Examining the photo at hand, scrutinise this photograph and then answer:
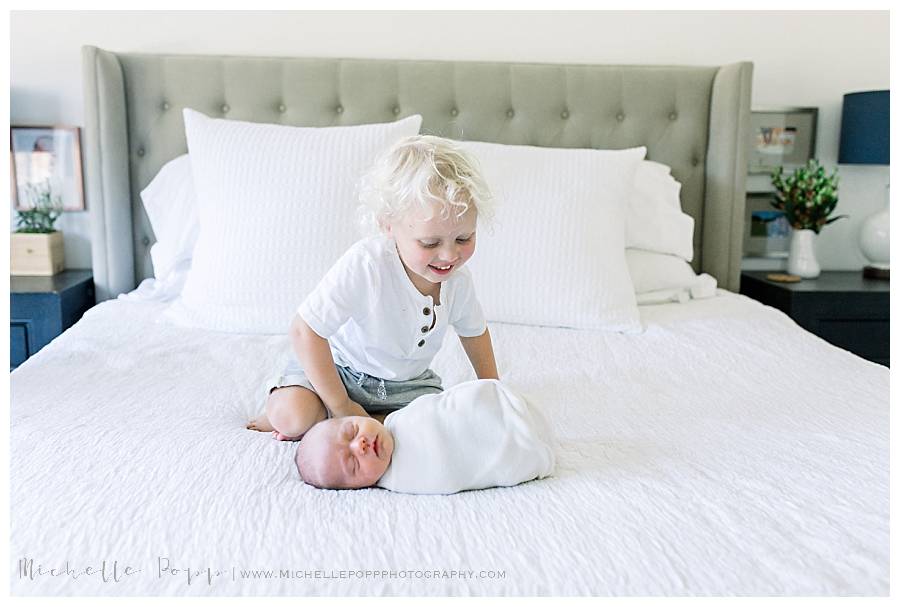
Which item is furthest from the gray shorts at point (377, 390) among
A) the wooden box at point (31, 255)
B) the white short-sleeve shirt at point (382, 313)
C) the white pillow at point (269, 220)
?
the wooden box at point (31, 255)

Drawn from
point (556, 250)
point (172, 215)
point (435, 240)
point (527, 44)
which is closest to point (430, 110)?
point (527, 44)

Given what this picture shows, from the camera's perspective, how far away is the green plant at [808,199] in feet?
8.64

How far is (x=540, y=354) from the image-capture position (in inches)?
70.7

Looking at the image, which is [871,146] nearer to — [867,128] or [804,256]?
[867,128]

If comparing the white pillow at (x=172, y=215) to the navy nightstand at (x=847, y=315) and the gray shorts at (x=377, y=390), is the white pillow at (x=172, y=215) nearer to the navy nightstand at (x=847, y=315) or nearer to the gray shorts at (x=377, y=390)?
the gray shorts at (x=377, y=390)

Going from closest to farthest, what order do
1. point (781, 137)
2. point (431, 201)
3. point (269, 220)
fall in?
point (431, 201)
point (269, 220)
point (781, 137)

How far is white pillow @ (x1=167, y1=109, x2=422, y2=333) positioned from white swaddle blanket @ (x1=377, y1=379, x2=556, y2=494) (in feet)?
2.85

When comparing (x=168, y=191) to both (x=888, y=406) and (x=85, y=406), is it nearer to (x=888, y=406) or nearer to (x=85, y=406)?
(x=85, y=406)

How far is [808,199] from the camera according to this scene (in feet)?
8.68

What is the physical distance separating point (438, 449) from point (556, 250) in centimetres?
108

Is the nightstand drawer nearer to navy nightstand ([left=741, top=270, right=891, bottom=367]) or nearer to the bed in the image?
navy nightstand ([left=741, top=270, right=891, bottom=367])

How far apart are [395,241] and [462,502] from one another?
0.51 metres

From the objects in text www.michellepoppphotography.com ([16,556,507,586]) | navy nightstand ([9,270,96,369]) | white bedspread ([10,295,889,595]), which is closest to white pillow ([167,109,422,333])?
white bedspread ([10,295,889,595])

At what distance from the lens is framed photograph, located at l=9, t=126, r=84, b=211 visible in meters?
2.55
